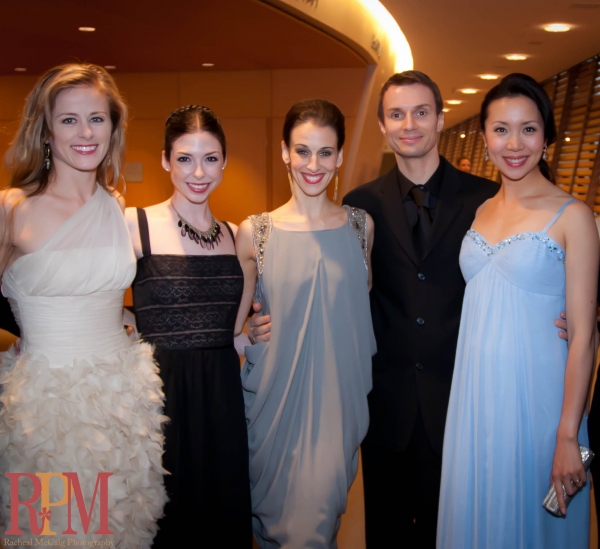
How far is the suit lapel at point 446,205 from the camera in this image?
2660 mm

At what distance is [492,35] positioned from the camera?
27.8 ft

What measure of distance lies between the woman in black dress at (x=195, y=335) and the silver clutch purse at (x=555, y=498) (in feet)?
3.47

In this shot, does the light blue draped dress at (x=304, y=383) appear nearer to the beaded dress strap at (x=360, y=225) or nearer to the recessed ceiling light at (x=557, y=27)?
the beaded dress strap at (x=360, y=225)

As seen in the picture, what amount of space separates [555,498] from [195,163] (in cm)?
167

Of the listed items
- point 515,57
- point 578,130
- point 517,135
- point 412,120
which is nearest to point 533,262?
point 517,135

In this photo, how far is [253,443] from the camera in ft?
8.80

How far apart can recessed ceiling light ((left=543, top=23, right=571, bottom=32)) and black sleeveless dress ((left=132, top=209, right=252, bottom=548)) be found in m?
6.84

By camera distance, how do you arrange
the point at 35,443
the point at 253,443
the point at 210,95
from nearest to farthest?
the point at 35,443
the point at 253,443
the point at 210,95

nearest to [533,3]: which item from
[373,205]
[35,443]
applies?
[373,205]

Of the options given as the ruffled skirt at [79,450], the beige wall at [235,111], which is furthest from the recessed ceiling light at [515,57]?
the ruffled skirt at [79,450]

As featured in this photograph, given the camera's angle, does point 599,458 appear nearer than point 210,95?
Yes

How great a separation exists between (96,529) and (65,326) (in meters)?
0.64

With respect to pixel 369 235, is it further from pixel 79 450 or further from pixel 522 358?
pixel 79 450

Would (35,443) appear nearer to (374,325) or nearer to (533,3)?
(374,325)
